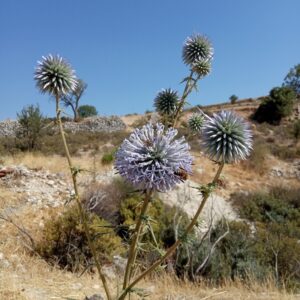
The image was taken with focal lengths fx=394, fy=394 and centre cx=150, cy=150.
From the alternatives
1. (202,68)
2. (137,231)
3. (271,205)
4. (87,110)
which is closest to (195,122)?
(202,68)

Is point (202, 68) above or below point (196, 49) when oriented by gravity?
below

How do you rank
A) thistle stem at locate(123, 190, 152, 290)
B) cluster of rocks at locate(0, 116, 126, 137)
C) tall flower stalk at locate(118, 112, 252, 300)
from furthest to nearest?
cluster of rocks at locate(0, 116, 126, 137)
tall flower stalk at locate(118, 112, 252, 300)
thistle stem at locate(123, 190, 152, 290)

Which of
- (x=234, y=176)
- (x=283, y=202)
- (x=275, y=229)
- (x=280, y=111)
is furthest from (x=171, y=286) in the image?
(x=280, y=111)

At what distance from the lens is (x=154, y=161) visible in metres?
2.35

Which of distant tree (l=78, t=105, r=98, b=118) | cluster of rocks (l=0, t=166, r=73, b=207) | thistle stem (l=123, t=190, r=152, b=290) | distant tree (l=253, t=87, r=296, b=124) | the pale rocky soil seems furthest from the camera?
distant tree (l=78, t=105, r=98, b=118)

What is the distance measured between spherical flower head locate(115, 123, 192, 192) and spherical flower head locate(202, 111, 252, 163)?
27 cm

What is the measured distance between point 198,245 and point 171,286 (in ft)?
4.82

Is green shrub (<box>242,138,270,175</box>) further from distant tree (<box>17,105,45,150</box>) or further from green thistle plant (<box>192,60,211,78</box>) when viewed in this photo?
green thistle plant (<box>192,60,211,78</box>)

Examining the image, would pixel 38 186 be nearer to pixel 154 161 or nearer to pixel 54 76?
pixel 54 76

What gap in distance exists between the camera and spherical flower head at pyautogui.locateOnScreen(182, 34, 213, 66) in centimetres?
423

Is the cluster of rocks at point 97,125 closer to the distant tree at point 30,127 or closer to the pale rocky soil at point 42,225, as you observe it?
the distant tree at point 30,127

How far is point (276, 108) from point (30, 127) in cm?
2344

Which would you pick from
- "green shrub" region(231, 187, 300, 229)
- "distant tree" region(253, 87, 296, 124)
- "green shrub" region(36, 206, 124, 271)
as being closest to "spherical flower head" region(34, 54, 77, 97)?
"green shrub" region(36, 206, 124, 271)

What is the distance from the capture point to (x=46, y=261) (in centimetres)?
690
